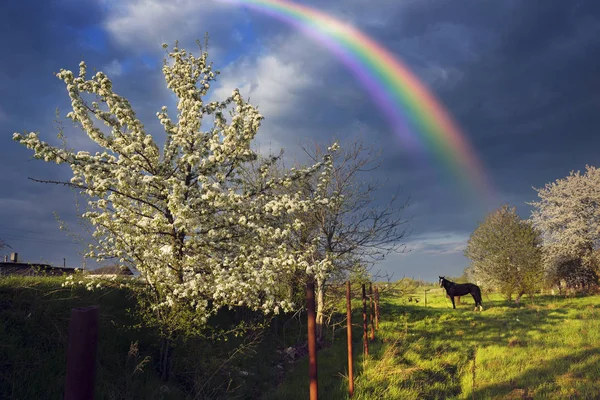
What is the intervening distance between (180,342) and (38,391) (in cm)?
501

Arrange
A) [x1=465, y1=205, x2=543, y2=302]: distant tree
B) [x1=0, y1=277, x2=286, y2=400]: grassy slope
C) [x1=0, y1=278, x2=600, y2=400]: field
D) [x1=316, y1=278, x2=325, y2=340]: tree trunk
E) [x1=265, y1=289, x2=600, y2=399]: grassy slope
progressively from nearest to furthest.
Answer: [x1=0, y1=277, x2=286, y2=400]: grassy slope < [x1=0, y1=278, x2=600, y2=400]: field < [x1=265, y1=289, x2=600, y2=399]: grassy slope < [x1=316, y1=278, x2=325, y2=340]: tree trunk < [x1=465, y1=205, x2=543, y2=302]: distant tree

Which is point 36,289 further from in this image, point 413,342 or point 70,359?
point 413,342

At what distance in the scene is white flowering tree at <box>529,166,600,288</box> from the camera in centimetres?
4956

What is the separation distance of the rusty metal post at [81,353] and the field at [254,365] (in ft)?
27.7

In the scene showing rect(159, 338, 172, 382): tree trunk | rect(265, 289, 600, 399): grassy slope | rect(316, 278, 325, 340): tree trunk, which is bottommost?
rect(265, 289, 600, 399): grassy slope

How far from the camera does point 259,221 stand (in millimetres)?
13828

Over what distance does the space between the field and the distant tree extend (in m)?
24.4

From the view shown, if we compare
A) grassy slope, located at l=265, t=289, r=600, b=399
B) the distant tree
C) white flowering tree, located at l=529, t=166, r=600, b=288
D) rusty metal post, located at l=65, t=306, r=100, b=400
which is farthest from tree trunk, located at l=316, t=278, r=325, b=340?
white flowering tree, located at l=529, t=166, r=600, b=288

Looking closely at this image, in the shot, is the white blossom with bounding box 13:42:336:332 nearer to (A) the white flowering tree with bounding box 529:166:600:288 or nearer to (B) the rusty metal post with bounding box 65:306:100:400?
(B) the rusty metal post with bounding box 65:306:100:400

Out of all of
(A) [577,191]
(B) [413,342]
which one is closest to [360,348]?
(B) [413,342]

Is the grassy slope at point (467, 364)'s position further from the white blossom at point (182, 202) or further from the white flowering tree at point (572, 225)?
the white flowering tree at point (572, 225)

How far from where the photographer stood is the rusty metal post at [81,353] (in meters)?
2.55

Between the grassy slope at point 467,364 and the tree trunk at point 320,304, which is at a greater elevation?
the tree trunk at point 320,304

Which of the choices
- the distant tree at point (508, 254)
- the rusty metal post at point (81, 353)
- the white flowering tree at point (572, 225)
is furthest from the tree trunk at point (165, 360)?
the white flowering tree at point (572, 225)
